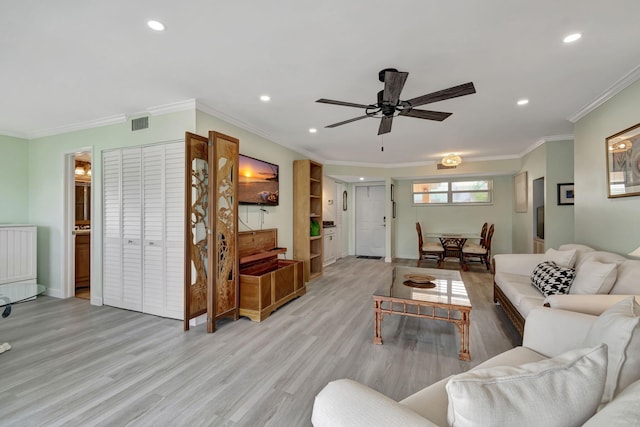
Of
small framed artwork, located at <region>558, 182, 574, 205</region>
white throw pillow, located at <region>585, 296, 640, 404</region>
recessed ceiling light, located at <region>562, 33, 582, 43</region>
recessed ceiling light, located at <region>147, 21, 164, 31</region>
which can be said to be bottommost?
white throw pillow, located at <region>585, 296, 640, 404</region>

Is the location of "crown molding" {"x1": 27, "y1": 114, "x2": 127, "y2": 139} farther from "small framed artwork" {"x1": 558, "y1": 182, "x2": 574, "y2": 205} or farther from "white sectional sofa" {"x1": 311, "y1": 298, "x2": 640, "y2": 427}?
"small framed artwork" {"x1": 558, "y1": 182, "x2": 574, "y2": 205}

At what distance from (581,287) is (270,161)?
12.9 feet

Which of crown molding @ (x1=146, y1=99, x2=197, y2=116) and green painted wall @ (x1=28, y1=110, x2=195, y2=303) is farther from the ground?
crown molding @ (x1=146, y1=99, x2=197, y2=116)

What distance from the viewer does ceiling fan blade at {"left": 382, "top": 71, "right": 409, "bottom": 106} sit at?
2.03m

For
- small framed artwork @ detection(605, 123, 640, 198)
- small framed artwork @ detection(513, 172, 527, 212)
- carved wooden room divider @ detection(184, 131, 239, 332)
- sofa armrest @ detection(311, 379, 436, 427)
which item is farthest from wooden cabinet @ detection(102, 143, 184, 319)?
small framed artwork @ detection(513, 172, 527, 212)

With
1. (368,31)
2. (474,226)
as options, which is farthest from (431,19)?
(474,226)

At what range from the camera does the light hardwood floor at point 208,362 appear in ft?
5.87

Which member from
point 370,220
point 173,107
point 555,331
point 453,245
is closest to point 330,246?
point 370,220

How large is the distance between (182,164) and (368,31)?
241 centimetres

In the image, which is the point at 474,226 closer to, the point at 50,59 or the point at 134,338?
the point at 134,338

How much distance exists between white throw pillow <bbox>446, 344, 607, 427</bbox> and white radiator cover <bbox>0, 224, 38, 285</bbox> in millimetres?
5659

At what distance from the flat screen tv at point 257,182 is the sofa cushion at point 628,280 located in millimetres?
3712

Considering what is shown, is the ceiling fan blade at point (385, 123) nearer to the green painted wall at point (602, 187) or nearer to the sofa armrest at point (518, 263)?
the green painted wall at point (602, 187)

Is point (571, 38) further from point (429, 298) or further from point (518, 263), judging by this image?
point (518, 263)
